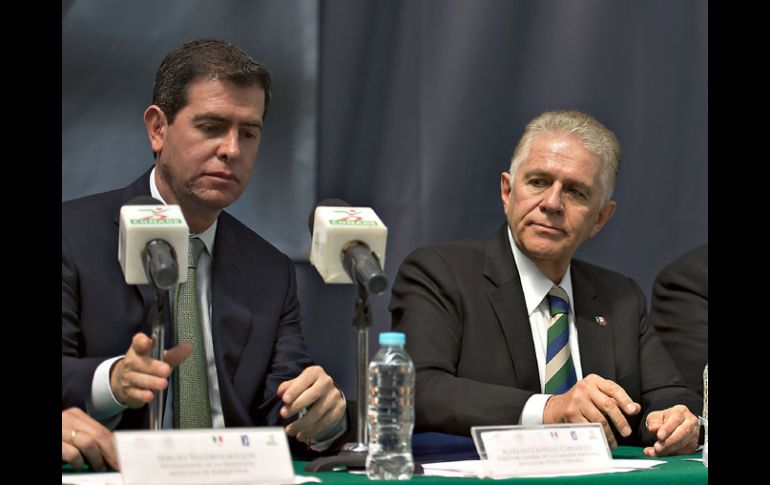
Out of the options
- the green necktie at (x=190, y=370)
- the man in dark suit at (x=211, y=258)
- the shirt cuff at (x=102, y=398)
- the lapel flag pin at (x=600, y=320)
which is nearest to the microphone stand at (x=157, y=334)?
the shirt cuff at (x=102, y=398)

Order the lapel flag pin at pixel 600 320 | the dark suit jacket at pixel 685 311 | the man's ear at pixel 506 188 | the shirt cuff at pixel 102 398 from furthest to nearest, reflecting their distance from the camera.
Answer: the dark suit jacket at pixel 685 311 < the man's ear at pixel 506 188 < the lapel flag pin at pixel 600 320 < the shirt cuff at pixel 102 398

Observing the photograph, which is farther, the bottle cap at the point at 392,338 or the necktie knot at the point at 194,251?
the necktie knot at the point at 194,251

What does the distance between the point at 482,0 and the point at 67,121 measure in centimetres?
137

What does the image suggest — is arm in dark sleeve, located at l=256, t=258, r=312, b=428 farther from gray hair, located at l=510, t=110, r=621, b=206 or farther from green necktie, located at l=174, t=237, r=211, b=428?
gray hair, located at l=510, t=110, r=621, b=206

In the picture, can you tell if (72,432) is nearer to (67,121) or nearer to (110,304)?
(110,304)

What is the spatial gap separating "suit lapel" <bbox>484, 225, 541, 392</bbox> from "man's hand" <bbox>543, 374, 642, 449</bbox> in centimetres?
39

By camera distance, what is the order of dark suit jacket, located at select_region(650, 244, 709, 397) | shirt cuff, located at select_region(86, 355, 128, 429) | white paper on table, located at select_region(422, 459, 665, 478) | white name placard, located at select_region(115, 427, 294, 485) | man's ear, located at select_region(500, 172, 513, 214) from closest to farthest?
1. white name placard, located at select_region(115, 427, 294, 485)
2. white paper on table, located at select_region(422, 459, 665, 478)
3. shirt cuff, located at select_region(86, 355, 128, 429)
4. man's ear, located at select_region(500, 172, 513, 214)
5. dark suit jacket, located at select_region(650, 244, 709, 397)

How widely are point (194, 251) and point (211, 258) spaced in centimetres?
6

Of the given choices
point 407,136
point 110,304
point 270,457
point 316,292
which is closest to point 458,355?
point 316,292

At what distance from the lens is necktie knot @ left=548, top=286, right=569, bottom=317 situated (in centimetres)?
316

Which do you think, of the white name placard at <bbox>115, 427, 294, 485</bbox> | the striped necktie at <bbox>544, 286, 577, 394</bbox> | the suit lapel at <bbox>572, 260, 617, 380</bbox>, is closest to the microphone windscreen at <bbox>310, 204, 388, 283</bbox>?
the white name placard at <bbox>115, 427, 294, 485</bbox>

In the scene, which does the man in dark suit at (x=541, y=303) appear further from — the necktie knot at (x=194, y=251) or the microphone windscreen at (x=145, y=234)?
the microphone windscreen at (x=145, y=234)

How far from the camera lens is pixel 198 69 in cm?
286

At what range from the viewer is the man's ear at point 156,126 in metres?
2.92
